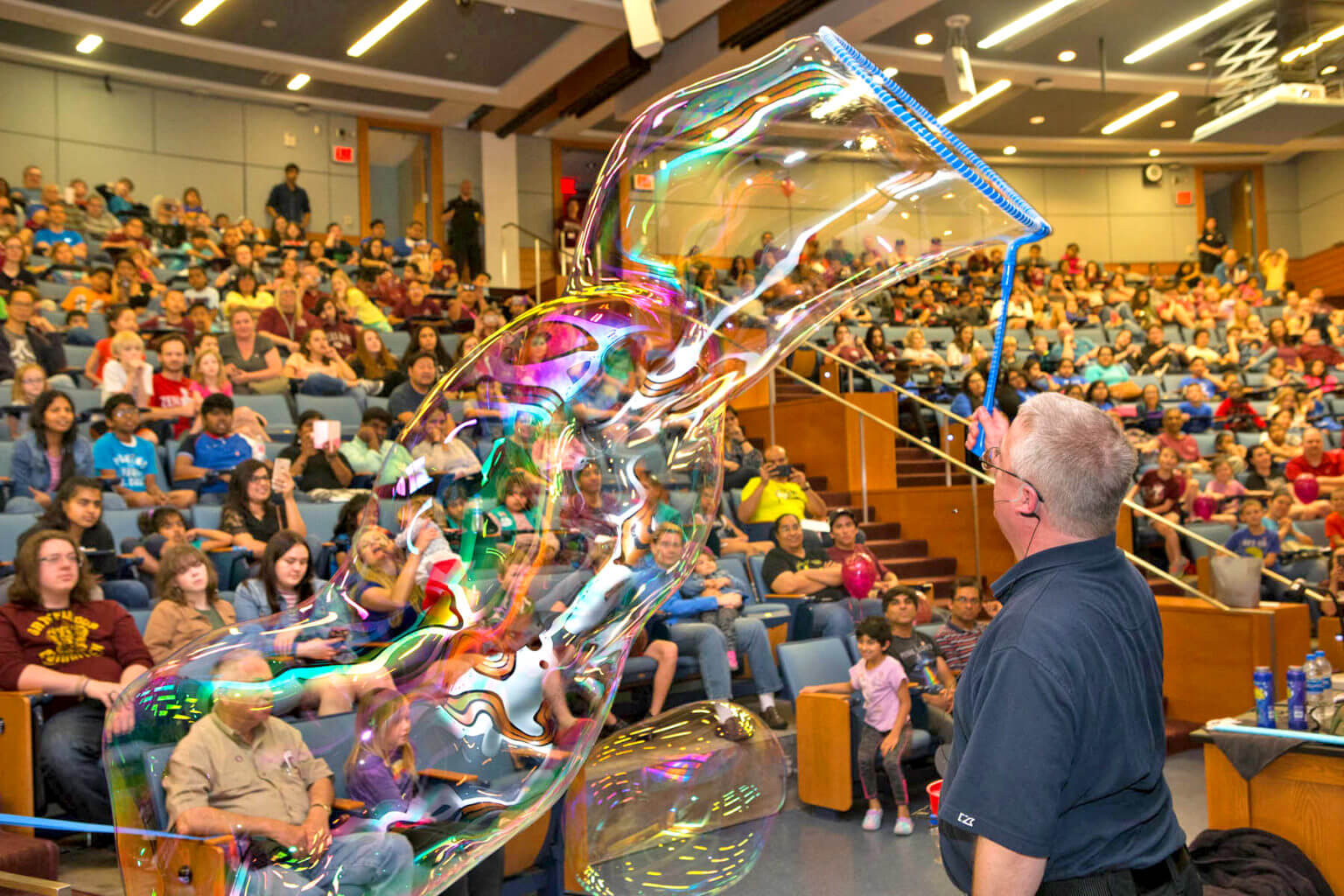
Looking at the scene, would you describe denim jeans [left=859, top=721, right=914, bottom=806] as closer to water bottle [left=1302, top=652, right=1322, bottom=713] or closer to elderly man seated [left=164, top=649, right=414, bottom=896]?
water bottle [left=1302, top=652, right=1322, bottom=713]

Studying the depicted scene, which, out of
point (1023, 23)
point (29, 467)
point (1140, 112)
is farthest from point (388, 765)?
point (1140, 112)

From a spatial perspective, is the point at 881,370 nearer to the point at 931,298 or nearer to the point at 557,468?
the point at 931,298

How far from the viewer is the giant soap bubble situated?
6.12 ft

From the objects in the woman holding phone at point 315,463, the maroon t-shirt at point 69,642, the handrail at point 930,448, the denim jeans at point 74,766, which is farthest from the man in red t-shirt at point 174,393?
the handrail at point 930,448

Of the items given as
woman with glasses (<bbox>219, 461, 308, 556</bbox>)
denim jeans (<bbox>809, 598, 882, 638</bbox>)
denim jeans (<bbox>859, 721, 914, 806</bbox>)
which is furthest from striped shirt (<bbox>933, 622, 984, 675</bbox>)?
woman with glasses (<bbox>219, 461, 308, 556</bbox>)

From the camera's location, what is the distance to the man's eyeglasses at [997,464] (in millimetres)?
1721

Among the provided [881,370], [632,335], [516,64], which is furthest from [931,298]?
[632,335]

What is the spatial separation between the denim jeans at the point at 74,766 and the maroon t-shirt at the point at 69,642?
239 mm

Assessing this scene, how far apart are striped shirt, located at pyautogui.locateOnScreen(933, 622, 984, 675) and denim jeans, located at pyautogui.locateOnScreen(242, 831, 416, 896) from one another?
439cm

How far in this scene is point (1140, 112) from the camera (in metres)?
17.1

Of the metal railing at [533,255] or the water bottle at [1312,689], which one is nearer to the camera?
the water bottle at [1312,689]

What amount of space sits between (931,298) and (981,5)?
3984 millimetres

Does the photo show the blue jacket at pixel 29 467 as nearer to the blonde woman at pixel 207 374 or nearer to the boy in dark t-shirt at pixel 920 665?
the blonde woman at pixel 207 374

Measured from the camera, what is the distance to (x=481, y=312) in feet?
38.6
